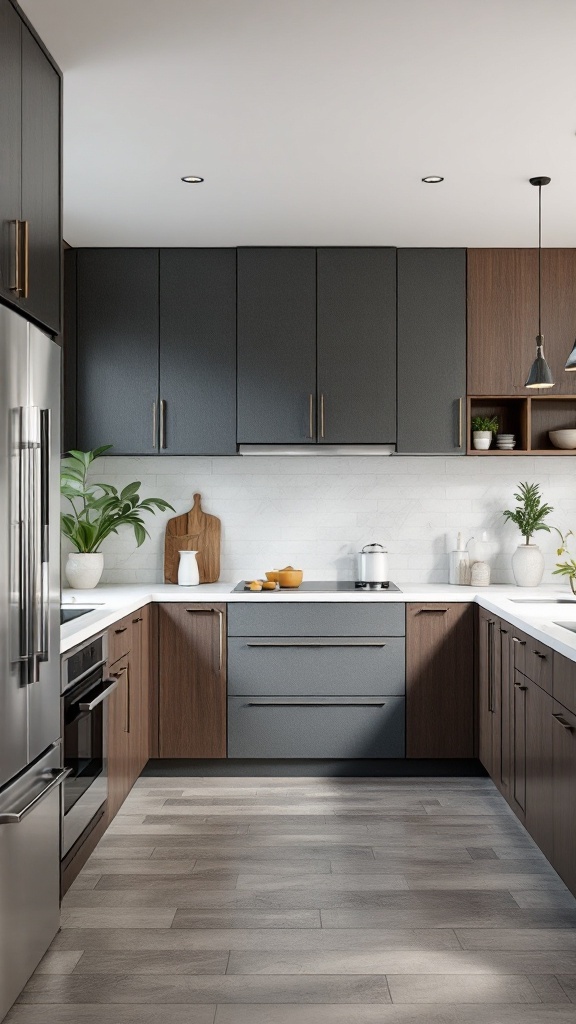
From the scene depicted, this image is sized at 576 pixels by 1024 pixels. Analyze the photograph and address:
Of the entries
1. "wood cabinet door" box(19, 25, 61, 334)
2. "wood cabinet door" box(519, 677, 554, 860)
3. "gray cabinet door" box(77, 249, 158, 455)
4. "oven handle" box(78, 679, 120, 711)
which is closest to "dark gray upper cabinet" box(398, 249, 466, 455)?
"gray cabinet door" box(77, 249, 158, 455)

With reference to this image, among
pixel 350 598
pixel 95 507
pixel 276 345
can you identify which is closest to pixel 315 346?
pixel 276 345

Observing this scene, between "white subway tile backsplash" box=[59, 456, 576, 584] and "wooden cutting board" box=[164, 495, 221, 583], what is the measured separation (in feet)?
0.19

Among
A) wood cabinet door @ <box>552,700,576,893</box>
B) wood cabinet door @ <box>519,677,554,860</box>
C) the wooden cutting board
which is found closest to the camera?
wood cabinet door @ <box>552,700,576,893</box>

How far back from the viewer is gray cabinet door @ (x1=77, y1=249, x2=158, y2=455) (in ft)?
15.6

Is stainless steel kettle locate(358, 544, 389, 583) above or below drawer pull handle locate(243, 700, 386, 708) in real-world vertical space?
above

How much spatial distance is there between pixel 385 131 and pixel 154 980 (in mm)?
2819

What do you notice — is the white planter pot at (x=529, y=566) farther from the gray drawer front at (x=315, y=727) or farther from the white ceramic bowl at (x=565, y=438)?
the gray drawer front at (x=315, y=727)

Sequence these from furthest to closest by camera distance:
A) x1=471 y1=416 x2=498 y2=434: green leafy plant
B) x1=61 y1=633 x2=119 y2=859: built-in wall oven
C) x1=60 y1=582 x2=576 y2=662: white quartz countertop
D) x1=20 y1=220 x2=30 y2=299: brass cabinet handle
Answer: x1=471 y1=416 x2=498 y2=434: green leafy plant, x1=60 y1=582 x2=576 y2=662: white quartz countertop, x1=61 y1=633 x2=119 y2=859: built-in wall oven, x1=20 y1=220 x2=30 y2=299: brass cabinet handle

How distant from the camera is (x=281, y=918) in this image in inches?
117

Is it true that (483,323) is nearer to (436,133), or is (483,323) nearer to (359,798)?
(436,133)

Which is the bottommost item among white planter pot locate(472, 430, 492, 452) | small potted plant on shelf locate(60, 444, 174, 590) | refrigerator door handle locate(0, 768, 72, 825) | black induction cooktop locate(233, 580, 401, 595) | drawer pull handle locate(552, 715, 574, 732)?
refrigerator door handle locate(0, 768, 72, 825)

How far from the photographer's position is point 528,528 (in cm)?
498

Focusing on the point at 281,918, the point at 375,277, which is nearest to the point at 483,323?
the point at 375,277

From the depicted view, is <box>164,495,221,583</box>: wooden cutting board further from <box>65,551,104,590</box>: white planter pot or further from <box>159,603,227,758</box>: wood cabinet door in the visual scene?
<box>159,603,227,758</box>: wood cabinet door
